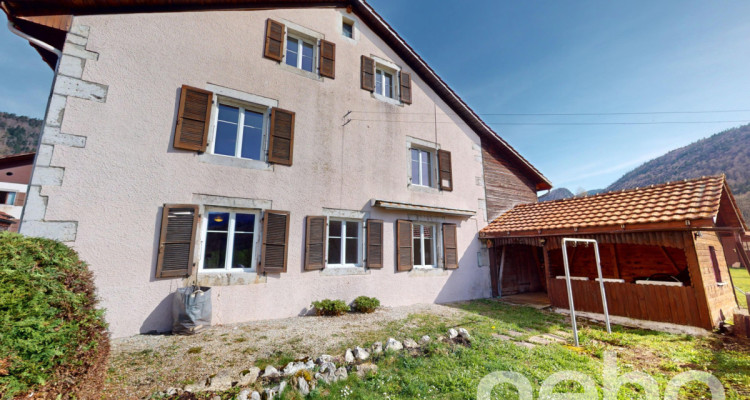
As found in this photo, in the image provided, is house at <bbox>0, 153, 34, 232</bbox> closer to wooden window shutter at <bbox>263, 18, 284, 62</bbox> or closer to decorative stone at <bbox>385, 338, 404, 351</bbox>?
wooden window shutter at <bbox>263, 18, 284, 62</bbox>

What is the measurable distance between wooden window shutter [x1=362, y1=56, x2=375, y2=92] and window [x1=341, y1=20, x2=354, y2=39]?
0.90m

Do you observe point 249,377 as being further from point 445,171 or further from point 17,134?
point 17,134

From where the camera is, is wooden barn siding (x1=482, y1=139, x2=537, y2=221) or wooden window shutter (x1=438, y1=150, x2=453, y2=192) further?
wooden barn siding (x1=482, y1=139, x2=537, y2=221)

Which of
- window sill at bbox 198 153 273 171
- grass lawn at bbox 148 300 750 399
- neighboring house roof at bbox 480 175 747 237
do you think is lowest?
grass lawn at bbox 148 300 750 399

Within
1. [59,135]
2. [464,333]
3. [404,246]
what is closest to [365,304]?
[404,246]

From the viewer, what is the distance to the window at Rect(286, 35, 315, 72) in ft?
26.7

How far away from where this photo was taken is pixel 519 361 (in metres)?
4.41

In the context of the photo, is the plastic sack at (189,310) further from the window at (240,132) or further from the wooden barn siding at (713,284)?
the wooden barn siding at (713,284)

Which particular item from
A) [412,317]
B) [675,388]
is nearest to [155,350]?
[412,317]

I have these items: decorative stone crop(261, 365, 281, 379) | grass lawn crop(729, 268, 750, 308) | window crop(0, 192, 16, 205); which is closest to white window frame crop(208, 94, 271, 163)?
decorative stone crop(261, 365, 281, 379)

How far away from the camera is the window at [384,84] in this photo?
977 centimetres

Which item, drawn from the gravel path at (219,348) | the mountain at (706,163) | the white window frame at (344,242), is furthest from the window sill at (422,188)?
the mountain at (706,163)

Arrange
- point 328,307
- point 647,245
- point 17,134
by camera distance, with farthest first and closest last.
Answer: point 17,134, point 647,245, point 328,307

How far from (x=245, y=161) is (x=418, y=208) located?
4845 millimetres
